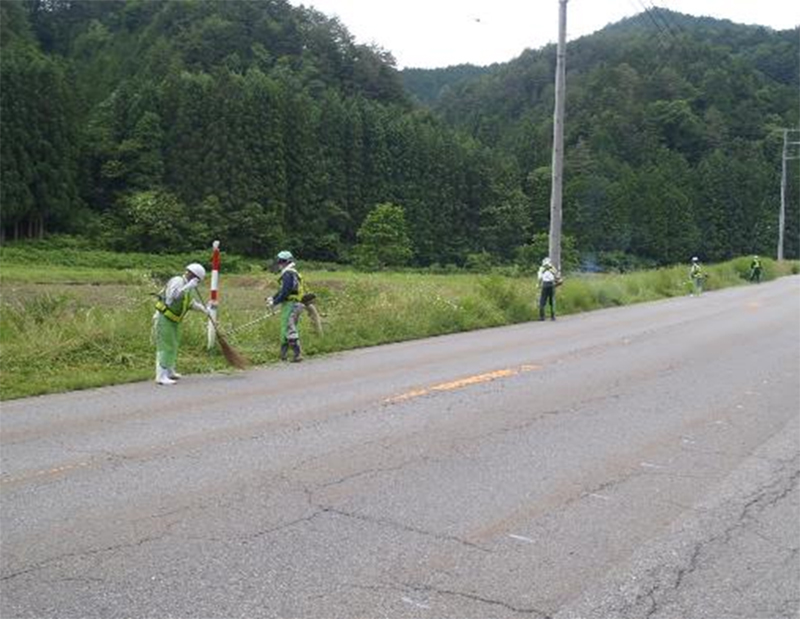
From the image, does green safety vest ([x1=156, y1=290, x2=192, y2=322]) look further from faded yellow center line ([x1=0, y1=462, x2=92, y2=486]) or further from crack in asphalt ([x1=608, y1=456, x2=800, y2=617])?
crack in asphalt ([x1=608, y1=456, x2=800, y2=617])

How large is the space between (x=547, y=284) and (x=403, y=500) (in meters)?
17.0

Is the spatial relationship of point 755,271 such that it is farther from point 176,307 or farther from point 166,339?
point 166,339

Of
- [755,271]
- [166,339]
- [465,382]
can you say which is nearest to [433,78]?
[755,271]

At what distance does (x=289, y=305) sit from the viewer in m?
13.7

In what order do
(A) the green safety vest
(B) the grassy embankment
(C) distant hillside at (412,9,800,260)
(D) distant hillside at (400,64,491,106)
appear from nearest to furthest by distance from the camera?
(A) the green safety vest
(B) the grassy embankment
(C) distant hillside at (412,9,800,260)
(D) distant hillside at (400,64,491,106)

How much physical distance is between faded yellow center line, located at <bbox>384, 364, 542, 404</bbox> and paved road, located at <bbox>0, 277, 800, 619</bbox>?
0.30 ft

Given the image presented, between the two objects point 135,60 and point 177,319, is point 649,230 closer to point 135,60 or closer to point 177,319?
point 135,60

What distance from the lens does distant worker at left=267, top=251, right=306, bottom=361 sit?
13.6 metres

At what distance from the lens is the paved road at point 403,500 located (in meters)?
4.41

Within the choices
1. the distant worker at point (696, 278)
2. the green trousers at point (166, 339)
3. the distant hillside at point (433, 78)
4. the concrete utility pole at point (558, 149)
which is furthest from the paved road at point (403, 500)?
the distant hillside at point (433, 78)

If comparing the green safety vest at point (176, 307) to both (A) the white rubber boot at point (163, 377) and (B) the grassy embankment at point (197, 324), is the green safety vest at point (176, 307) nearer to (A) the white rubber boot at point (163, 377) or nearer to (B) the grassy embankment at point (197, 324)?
(A) the white rubber boot at point (163, 377)

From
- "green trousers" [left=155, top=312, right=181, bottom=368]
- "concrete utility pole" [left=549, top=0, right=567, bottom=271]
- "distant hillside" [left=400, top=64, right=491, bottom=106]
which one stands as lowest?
"green trousers" [left=155, top=312, right=181, bottom=368]

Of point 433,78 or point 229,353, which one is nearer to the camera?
point 229,353

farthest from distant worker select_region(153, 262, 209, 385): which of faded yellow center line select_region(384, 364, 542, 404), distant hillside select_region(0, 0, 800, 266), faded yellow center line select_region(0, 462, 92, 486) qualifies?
distant hillside select_region(0, 0, 800, 266)
